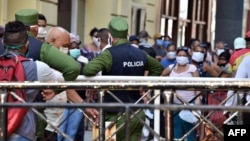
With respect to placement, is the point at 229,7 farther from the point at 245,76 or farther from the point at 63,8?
the point at 245,76

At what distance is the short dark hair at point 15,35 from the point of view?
24.0 feet

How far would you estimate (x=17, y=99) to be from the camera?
6648 millimetres

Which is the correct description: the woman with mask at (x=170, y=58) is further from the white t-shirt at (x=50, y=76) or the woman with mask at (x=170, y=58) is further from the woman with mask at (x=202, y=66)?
the white t-shirt at (x=50, y=76)

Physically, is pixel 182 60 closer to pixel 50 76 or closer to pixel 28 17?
pixel 28 17

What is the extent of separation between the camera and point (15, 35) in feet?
24.1

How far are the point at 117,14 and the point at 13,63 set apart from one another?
13.9 m

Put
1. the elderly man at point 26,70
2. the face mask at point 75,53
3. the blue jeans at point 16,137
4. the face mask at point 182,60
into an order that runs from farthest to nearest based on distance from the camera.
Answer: the face mask at point 182,60 → the face mask at point 75,53 → the elderly man at point 26,70 → the blue jeans at point 16,137

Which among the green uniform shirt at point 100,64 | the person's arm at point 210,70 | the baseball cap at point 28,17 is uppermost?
the baseball cap at point 28,17

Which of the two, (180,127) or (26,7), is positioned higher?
(26,7)

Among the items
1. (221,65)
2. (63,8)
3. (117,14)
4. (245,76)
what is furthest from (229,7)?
(245,76)

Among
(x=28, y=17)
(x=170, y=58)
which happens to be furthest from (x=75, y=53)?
(x=170, y=58)

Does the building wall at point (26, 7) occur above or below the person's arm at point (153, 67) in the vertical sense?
above

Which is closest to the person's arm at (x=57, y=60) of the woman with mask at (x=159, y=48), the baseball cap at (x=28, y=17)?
the baseball cap at (x=28, y=17)

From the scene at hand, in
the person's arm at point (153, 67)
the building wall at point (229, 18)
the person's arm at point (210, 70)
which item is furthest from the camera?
the building wall at point (229, 18)
